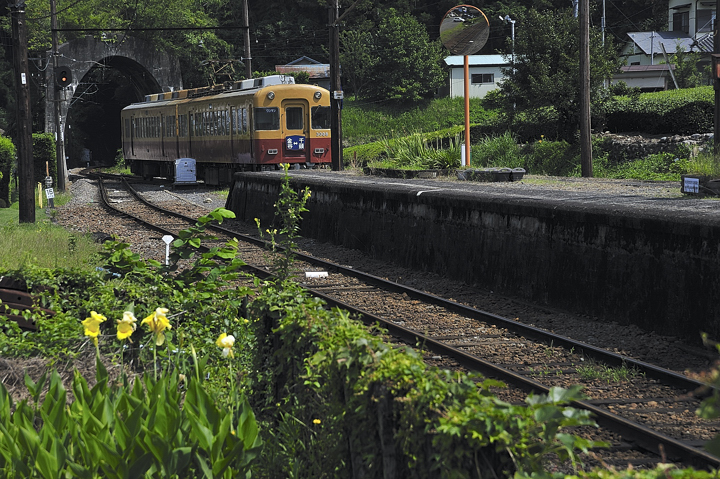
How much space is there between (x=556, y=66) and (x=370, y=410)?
27014mm

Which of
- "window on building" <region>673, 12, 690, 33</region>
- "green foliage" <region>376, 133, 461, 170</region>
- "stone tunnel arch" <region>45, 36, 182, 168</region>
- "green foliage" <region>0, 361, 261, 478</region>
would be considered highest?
"window on building" <region>673, 12, 690, 33</region>

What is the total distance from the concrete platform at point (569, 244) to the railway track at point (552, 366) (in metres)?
0.85

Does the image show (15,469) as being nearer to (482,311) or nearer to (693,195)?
(482,311)

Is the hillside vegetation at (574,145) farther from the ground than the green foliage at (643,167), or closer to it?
farther from the ground

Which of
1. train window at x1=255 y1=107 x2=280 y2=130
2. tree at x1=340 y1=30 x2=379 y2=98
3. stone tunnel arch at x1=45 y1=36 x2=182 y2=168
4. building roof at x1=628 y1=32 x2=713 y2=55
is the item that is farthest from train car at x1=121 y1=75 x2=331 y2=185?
building roof at x1=628 y1=32 x2=713 y2=55

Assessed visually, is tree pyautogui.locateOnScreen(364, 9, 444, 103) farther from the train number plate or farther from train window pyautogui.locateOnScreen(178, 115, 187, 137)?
the train number plate

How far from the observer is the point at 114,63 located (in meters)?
53.7

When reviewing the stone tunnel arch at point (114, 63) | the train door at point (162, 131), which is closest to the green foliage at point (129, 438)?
the train door at point (162, 131)

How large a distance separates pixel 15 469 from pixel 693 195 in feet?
34.6

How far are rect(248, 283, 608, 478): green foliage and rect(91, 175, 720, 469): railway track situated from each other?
36 centimetres

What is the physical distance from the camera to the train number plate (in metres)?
26.1

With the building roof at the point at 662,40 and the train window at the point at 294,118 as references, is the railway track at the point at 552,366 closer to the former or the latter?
the train window at the point at 294,118

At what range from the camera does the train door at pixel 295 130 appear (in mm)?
26000

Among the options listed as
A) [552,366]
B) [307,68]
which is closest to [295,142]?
[552,366]
